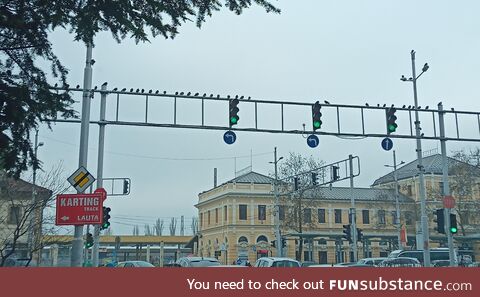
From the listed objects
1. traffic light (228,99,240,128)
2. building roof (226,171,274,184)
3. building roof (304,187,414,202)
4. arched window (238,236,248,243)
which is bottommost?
arched window (238,236,248,243)

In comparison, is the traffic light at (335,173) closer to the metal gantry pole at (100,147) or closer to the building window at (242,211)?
the metal gantry pole at (100,147)

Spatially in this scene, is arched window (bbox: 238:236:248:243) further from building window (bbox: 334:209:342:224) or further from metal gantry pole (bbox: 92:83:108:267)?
metal gantry pole (bbox: 92:83:108:267)

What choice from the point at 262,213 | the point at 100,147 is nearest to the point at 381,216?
the point at 262,213

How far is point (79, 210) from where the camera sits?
12.8 m

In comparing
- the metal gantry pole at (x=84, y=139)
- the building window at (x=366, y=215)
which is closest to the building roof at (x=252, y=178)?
the building window at (x=366, y=215)

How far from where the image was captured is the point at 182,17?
684 centimetres

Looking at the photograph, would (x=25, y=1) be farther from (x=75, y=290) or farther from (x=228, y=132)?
(x=228, y=132)

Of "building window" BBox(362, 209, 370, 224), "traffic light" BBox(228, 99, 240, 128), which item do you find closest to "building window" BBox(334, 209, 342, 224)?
"building window" BBox(362, 209, 370, 224)

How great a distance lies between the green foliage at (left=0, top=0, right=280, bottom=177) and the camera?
6.57m

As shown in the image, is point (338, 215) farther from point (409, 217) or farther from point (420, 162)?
point (420, 162)

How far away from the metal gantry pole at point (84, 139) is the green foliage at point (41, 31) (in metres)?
6.38

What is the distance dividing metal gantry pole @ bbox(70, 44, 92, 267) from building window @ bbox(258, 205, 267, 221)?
175ft

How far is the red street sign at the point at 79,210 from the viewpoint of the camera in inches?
505

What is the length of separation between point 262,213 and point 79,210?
55614 mm
